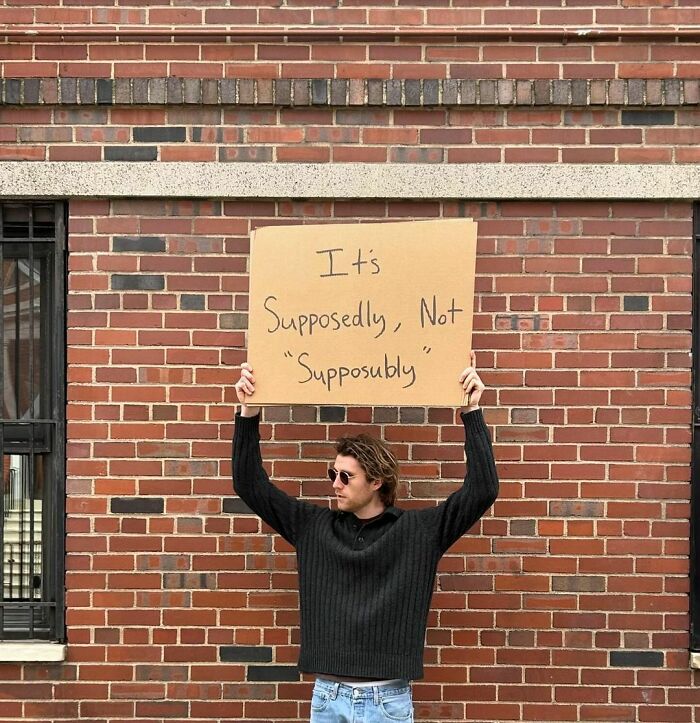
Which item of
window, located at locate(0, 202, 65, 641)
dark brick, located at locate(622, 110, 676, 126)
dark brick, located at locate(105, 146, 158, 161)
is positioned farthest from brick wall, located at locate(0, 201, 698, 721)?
dark brick, located at locate(622, 110, 676, 126)

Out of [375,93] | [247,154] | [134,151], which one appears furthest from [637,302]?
[134,151]

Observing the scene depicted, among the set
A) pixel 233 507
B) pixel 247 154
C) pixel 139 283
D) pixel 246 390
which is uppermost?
pixel 247 154

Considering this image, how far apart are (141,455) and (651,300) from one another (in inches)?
89.7

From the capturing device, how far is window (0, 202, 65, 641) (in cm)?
373

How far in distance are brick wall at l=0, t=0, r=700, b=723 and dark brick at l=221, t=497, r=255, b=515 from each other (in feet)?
0.12

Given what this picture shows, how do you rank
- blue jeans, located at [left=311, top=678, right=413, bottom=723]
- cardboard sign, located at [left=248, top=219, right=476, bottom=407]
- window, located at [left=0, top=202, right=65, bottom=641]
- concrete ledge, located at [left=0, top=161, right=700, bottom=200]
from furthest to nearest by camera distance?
window, located at [left=0, top=202, right=65, bottom=641], concrete ledge, located at [left=0, top=161, right=700, bottom=200], cardboard sign, located at [left=248, top=219, right=476, bottom=407], blue jeans, located at [left=311, top=678, right=413, bottom=723]

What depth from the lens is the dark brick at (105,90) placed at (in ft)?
12.1

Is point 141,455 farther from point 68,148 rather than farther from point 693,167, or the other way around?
point 693,167

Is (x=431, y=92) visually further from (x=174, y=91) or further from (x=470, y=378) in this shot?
(x=470, y=378)

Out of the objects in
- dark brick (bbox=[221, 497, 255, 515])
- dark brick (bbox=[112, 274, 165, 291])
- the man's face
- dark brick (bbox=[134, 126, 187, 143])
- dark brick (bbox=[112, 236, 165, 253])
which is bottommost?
dark brick (bbox=[221, 497, 255, 515])

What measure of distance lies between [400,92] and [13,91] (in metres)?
1.66

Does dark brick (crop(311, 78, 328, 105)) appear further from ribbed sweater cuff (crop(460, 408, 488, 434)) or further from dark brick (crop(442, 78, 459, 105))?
ribbed sweater cuff (crop(460, 408, 488, 434))

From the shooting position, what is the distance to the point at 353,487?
9.75 feet

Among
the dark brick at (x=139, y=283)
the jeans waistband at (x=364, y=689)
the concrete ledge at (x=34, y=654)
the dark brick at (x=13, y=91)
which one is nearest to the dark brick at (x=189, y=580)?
the concrete ledge at (x=34, y=654)
